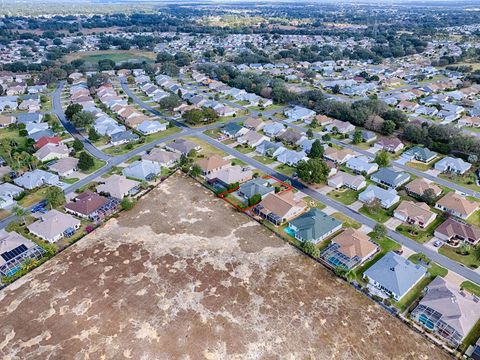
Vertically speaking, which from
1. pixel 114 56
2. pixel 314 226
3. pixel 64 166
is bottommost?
pixel 114 56

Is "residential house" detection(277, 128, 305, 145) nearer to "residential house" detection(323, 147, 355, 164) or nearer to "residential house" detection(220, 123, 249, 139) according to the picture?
"residential house" detection(323, 147, 355, 164)

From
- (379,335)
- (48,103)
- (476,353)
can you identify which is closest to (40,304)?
(379,335)

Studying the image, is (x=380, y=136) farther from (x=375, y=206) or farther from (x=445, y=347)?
(x=445, y=347)

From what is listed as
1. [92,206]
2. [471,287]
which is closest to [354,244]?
[471,287]

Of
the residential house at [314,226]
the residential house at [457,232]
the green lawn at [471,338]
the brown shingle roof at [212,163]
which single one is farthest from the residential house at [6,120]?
the green lawn at [471,338]

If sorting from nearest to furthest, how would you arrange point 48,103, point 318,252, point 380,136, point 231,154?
point 318,252
point 231,154
point 380,136
point 48,103

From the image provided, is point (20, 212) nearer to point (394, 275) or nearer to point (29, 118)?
point (29, 118)
